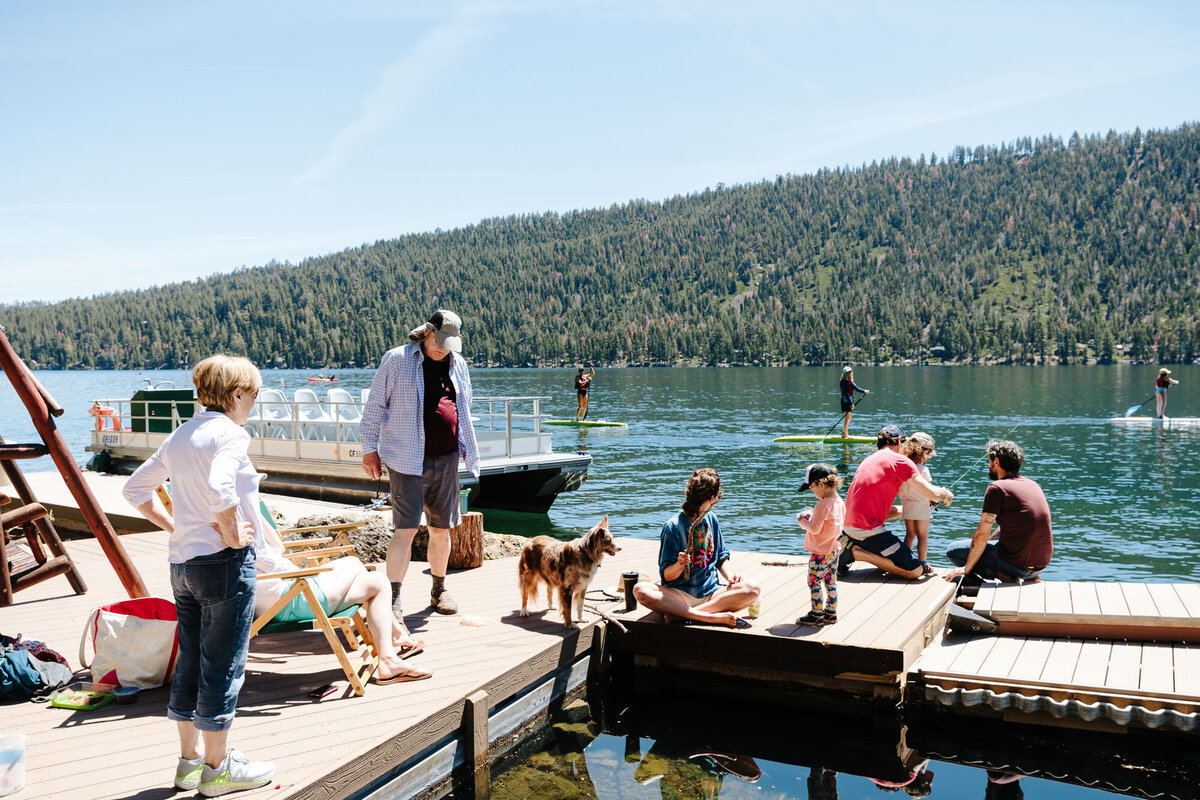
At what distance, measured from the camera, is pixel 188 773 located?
376cm

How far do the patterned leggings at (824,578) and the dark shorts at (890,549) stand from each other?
1649 millimetres

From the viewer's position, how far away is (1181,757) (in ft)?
19.2

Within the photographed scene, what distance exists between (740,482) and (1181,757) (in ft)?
57.7

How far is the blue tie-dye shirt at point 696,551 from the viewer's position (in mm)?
6539

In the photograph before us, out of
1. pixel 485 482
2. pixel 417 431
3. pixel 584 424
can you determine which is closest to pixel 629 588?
pixel 417 431

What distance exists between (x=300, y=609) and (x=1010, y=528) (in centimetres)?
643

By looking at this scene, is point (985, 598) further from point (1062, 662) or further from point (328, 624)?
point (328, 624)

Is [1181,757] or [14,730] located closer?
[14,730]

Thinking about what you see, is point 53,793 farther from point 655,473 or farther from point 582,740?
point 655,473

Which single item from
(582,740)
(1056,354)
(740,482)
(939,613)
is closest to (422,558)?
(582,740)

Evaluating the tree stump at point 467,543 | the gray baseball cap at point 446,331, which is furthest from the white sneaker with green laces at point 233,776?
the tree stump at point 467,543

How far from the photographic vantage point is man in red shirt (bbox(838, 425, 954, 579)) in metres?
8.00

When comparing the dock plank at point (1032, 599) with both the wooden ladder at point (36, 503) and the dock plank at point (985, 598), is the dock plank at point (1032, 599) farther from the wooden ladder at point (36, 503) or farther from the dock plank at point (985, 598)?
the wooden ladder at point (36, 503)

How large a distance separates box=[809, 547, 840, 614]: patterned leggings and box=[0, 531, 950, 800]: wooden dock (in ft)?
0.62
